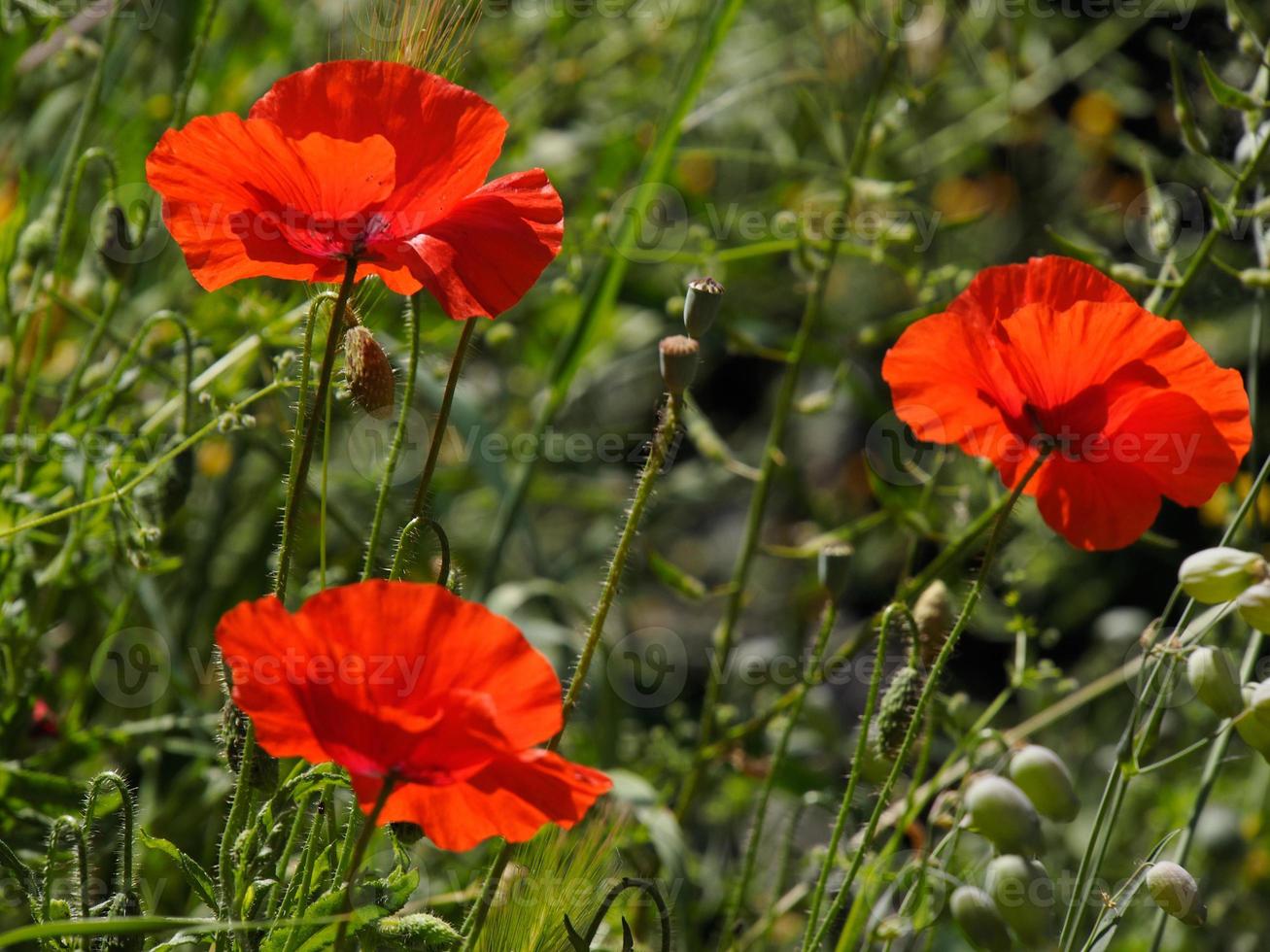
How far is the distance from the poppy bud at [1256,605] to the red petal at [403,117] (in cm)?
52

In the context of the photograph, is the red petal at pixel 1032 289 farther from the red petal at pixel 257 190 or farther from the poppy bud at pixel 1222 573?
the red petal at pixel 257 190

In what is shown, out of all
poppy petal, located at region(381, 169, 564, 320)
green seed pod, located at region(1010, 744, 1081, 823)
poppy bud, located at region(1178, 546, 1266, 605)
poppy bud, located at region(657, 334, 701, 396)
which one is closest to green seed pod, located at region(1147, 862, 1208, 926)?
green seed pod, located at region(1010, 744, 1081, 823)

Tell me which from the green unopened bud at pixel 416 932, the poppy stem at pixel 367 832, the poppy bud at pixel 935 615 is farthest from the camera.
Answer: the poppy bud at pixel 935 615

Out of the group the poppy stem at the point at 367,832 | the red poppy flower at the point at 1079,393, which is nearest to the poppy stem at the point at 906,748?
the red poppy flower at the point at 1079,393

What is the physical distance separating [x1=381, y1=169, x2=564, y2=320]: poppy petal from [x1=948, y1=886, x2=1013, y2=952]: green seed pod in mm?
435

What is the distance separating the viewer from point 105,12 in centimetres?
146

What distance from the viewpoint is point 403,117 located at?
89 centimetres

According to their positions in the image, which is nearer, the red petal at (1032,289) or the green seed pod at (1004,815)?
the green seed pod at (1004,815)

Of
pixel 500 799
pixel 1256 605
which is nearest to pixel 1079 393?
pixel 1256 605

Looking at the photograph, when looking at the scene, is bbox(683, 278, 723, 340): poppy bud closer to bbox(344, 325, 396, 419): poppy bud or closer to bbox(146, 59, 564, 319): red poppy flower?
bbox(146, 59, 564, 319): red poppy flower

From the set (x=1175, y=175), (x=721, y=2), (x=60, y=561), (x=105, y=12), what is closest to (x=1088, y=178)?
(x=1175, y=175)

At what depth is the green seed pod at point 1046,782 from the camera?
32.3 inches

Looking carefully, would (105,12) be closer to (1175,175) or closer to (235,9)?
(235,9)

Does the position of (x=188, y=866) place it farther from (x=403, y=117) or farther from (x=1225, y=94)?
(x=1225, y=94)
